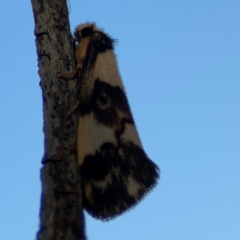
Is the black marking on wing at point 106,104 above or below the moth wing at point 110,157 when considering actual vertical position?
above

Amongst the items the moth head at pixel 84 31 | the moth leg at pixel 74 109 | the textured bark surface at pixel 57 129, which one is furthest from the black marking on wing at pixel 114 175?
the moth head at pixel 84 31

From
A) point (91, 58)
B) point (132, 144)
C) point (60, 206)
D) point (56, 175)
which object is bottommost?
point (60, 206)

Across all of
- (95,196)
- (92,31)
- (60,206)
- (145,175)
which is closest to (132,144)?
(145,175)

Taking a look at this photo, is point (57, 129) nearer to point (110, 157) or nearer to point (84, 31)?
point (110, 157)

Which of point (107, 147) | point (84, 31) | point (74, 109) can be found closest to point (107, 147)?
point (107, 147)

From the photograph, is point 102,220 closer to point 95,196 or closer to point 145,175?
point 95,196

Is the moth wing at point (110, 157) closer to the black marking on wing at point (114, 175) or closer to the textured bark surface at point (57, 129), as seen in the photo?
the black marking on wing at point (114, 175)

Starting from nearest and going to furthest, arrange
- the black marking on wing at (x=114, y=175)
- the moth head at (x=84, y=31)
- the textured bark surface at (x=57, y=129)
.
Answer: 1. the textured bark surface at (x=57, y=129)
2. the black marking on wing at (x=114, y=175)
3. the moth head at (x=84, y=31)

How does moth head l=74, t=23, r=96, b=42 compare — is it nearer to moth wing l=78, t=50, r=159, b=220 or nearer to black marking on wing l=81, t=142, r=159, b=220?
moth wing l=78, t=50, r=159, b=220
